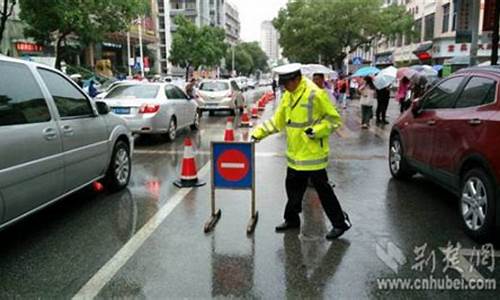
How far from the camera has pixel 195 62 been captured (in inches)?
2633

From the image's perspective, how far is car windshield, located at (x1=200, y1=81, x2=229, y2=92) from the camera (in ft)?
66.9

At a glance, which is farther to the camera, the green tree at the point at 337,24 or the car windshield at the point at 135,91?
the green tree at the point at 337,24

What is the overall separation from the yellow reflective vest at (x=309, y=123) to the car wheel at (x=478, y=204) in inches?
58.9

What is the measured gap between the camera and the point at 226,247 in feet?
15.5

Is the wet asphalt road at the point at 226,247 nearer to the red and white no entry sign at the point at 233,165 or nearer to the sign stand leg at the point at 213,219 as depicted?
the sign stand leg at the point at 213,219

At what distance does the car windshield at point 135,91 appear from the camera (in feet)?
38.7

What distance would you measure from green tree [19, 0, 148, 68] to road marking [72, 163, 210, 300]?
16045 millimetres

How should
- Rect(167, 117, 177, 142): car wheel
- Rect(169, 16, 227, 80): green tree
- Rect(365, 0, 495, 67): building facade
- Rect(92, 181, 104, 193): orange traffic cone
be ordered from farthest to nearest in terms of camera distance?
Rect(169, 16, 227, 80): green tree, Rect(365, 0, 495, 67): building facade, Rect(167, 117, 177, 142): car wheel, Rect(92, 181, 104, 193): orange traffic cone

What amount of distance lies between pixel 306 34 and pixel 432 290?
38211mm

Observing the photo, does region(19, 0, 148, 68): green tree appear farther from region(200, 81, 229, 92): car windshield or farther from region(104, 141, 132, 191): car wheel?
region(104, 141, 132, 191): car wheel
